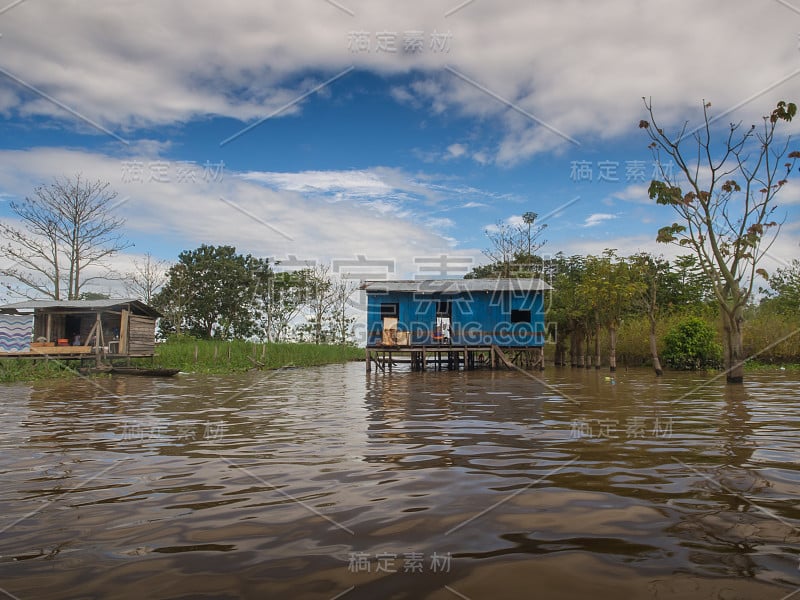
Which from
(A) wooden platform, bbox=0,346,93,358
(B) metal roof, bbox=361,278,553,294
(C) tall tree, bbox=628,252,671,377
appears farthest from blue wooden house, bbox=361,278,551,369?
(A) wooden platform, bbox=0,346,93,358

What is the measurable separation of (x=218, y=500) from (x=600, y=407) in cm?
680

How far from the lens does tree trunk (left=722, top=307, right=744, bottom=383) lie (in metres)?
12.8

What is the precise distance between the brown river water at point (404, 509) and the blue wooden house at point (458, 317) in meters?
15.7

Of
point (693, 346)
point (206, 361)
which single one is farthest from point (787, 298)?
point (206, 361)

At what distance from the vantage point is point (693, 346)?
21625 mm

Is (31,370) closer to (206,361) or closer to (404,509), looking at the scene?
(206,361)

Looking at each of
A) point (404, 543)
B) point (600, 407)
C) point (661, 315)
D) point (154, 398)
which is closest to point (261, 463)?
point (404, 543)

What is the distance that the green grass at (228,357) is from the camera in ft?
75.3

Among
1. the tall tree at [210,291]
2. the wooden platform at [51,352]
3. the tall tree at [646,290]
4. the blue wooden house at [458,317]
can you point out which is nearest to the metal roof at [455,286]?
the blue wooden house at [458,317]

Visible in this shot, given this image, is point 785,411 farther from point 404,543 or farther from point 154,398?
point 154,398

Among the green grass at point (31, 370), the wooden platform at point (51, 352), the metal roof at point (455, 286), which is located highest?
the metal roof at point (455, 286)

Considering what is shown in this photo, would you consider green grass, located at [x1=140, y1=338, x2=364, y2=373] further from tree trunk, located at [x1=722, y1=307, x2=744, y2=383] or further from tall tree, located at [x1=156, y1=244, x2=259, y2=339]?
tree trunk, located at [x1=722, y1=307, x2=744, y2=383]

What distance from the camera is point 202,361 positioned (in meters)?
Result: 24.2

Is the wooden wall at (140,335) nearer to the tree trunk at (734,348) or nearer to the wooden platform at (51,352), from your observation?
the wooden platform at (51,352)
